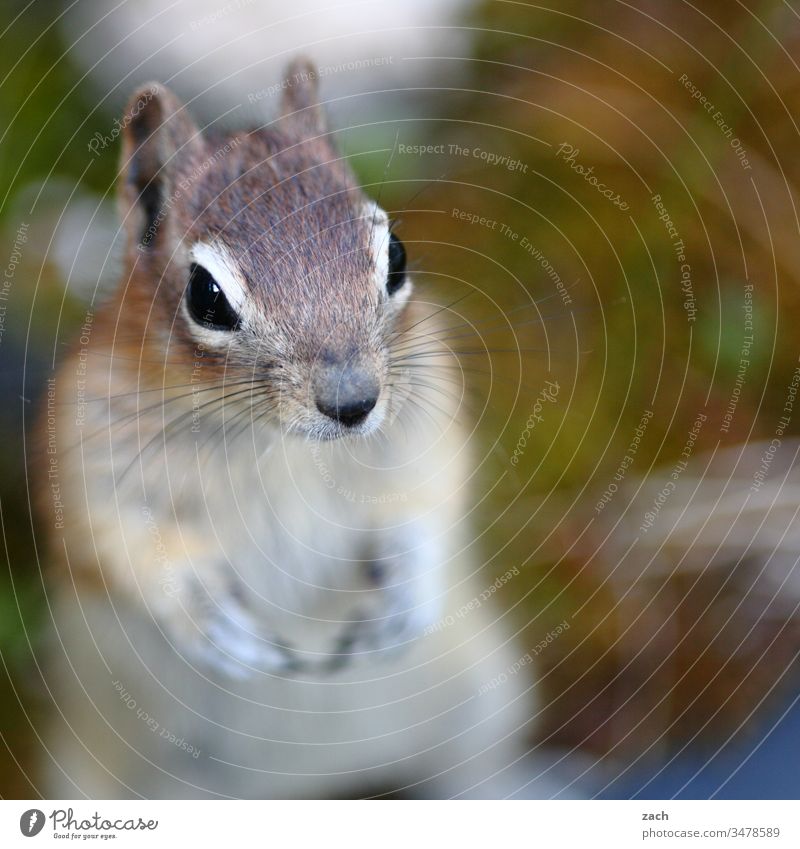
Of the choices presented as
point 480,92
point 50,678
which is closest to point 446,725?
point 50,678

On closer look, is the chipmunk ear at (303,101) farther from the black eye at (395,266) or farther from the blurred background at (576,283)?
the black eye at (395,266)

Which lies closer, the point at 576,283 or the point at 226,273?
the point at 226,273

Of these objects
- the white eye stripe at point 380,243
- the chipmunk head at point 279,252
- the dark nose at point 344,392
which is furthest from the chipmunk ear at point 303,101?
the dark nose at point 344,392

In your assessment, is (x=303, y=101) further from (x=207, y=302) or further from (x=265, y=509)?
(x=265, y=509)

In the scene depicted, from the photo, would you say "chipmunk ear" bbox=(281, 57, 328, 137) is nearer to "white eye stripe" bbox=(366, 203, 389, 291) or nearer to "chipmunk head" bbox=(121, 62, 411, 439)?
"chipmunk head" bbox=(121, 62, 411, 439)

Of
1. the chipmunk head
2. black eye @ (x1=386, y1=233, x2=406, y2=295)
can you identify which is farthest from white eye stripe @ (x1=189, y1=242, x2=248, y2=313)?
black eye @ (x1=386, y1=233, x2=406, y2=295)

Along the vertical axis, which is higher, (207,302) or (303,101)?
(303,101)

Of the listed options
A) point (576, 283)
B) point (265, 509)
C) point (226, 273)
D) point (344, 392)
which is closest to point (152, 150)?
point (226, 273)
